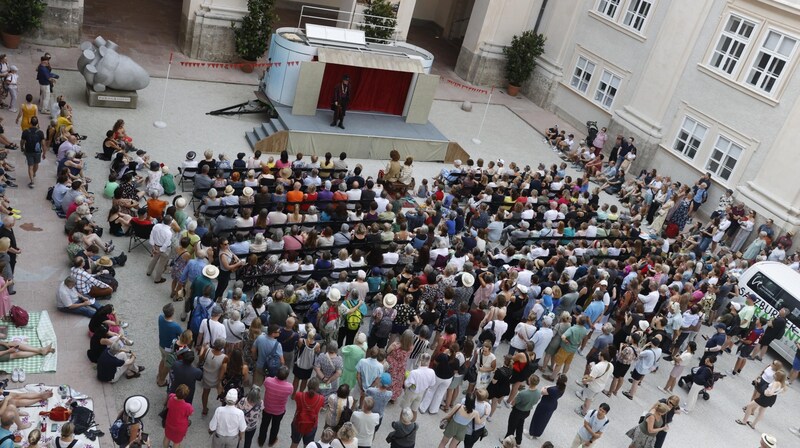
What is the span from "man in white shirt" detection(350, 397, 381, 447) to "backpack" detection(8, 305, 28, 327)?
594 cm

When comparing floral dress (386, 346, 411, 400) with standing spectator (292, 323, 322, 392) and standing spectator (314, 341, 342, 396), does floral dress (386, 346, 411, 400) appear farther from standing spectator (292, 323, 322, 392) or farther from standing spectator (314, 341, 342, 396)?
standing spectator (314, 341, 342, 396)

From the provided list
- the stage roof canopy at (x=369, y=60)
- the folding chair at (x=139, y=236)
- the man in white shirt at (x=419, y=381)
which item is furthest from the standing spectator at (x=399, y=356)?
the stage roof canopy at (x=369, y=60)

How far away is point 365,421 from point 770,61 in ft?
63.6

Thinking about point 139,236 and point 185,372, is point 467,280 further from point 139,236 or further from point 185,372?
point 139,236

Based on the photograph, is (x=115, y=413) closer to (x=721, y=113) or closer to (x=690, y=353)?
(x=690, y=353)

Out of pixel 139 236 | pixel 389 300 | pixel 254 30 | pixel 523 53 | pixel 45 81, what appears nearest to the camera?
pixel 389 300

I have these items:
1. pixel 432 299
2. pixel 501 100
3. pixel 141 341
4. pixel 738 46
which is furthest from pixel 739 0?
pixel 141 341

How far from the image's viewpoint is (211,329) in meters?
12.2

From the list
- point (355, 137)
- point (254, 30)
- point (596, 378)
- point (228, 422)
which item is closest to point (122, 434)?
point (228, 422)

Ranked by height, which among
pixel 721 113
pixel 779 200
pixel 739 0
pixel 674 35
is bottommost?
pixel 779 200

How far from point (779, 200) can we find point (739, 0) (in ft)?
21.8

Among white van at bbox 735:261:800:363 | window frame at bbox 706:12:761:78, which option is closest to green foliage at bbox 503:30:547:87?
window frame at bbox 706:12:761:78

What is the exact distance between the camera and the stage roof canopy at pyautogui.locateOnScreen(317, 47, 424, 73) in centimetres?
2302

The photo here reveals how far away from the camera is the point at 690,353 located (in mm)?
15570
